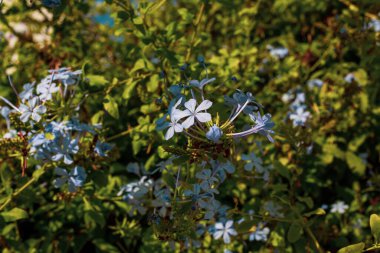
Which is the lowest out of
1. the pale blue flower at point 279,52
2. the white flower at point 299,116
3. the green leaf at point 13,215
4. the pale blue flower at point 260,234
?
the pale blue flower at point 260,234

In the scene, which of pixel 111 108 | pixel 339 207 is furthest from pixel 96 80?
pixel 339 207

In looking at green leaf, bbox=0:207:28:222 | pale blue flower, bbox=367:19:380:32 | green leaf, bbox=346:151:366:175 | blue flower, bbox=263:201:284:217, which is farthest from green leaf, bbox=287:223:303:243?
pale blue flower, bbox=367:19:380:32

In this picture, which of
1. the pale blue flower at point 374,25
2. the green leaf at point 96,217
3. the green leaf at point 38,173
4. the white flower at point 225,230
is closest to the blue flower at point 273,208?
the white flower at point 225,230

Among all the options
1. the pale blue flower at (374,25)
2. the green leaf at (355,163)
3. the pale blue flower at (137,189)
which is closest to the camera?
the pale blue flower at (137,189)

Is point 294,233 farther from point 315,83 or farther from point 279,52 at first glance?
Result: point 279,52

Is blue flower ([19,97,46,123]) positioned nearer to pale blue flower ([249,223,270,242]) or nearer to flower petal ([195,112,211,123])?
flower petal ([195,112,211,123])

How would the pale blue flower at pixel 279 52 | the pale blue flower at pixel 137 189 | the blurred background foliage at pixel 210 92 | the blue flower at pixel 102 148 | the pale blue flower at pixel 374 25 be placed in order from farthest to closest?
1. the pale blue flower at pixel 279 52
2. the pale blue flower at pixel 374 25
3. the blurred background foliage at pixel 210 92
4. the pale blue flower at pixel 137 189
5. the blue flower at pixel 102 148

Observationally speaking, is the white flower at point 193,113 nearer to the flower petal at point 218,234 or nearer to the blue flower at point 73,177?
the blue flower at point 73,177
